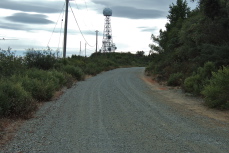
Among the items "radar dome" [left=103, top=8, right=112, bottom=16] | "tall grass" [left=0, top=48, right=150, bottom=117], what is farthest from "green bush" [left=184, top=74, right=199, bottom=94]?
"radar dome" [left=103, top=8, right=112, bottom=16]

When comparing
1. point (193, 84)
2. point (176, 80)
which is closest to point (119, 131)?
point (193, 84)

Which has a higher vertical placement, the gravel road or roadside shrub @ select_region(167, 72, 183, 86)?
roadside shrub @ select_region(167, 72, 183, 86)

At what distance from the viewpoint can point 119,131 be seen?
8.57 meters

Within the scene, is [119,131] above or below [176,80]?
below

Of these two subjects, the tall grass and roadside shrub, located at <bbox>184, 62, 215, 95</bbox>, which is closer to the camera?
the tall grass

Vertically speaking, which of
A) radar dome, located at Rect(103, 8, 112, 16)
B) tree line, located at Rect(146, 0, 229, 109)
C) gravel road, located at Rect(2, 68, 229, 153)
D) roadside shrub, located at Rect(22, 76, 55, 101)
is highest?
radar dome, located at Rect(103, 8, 112, 16)

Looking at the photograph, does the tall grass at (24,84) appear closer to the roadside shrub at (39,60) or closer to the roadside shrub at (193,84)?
the roadside shrub at (39,60)

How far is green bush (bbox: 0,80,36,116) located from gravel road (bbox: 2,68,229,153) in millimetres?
501

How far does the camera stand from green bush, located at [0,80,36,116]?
10.2m

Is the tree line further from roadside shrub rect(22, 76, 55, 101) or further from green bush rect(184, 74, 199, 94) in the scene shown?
roadside shrub rect(22, 76, 55, 101)

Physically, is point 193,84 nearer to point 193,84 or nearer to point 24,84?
point 193,84

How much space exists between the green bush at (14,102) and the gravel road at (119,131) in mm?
501

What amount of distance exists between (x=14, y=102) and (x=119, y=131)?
4244 millimetres

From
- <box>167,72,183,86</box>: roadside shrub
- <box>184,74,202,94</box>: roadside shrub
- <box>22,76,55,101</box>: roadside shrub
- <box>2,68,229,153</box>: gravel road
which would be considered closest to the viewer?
<box>2,68,229,153</box>: gravel road
